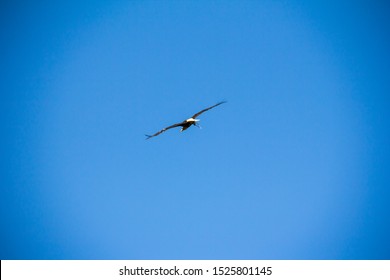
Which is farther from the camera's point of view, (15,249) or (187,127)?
(15,249)

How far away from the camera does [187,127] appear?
43719 millimetres
